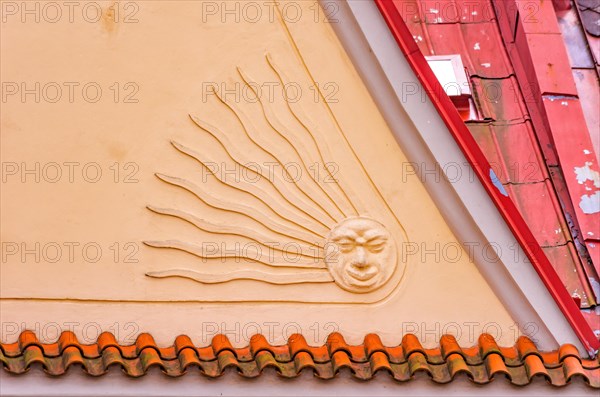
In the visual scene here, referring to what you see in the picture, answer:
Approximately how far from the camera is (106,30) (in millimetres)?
10914

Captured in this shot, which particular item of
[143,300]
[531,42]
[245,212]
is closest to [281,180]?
[245,212]

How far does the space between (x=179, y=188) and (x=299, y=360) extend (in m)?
1.30

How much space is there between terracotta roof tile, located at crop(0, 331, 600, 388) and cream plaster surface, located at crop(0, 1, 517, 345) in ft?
0.51

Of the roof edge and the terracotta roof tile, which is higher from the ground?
the roof edge

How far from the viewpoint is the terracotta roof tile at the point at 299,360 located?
398 inches

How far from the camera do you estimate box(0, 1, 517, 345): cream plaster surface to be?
10.5m

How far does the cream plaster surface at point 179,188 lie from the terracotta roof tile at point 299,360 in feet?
0.51

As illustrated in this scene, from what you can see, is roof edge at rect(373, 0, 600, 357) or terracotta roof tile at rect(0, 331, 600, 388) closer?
terracotta roof tile at rect(0, 331, 600, 388)

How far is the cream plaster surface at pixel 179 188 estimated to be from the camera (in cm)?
1052

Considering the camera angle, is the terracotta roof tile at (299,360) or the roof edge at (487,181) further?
the roof edge at (487,181)

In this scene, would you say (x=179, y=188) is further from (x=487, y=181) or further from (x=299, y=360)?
(x=487, y=181)

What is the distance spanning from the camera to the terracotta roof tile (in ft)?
33.1

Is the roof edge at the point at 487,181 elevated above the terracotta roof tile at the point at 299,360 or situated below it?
above

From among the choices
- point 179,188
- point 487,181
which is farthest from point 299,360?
point 487,181
